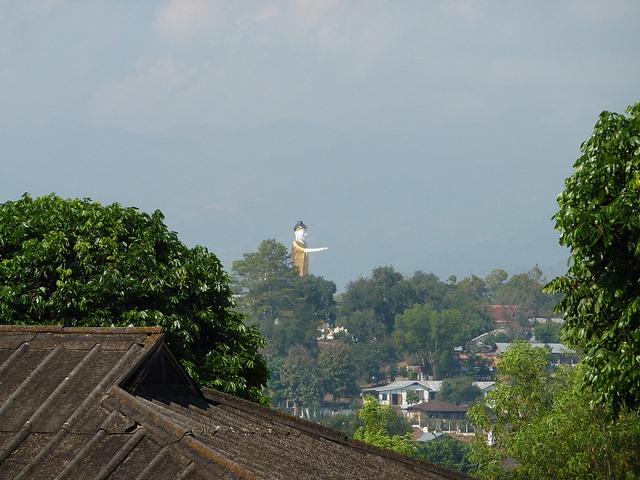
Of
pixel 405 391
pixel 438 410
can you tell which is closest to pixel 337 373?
pixel 405 391

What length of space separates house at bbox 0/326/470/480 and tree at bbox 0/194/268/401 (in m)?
13.5

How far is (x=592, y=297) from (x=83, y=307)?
11315 millimetres

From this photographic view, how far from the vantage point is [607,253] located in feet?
60.9

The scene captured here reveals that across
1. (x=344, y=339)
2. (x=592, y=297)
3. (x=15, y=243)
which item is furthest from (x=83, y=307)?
(x=344, y=339)

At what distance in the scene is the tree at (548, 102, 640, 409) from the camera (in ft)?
58.2

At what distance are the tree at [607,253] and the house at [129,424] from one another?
7571mm

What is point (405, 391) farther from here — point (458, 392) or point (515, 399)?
point (515, 399)

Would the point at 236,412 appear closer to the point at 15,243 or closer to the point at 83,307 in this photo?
the point at 83,307


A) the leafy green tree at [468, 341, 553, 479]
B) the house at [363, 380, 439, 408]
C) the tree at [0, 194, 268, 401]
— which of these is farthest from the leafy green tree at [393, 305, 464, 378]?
the tree at [0, 194, 268, 401]

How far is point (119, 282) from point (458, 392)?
14645 cm

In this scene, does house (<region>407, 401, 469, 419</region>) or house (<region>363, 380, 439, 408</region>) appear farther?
house (<region>363, 380, 439, 408</region>)

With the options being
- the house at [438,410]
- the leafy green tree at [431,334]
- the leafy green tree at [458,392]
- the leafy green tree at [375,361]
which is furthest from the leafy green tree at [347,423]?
the leafy green tree at [431,334]

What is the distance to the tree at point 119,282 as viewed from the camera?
24922 millimetres

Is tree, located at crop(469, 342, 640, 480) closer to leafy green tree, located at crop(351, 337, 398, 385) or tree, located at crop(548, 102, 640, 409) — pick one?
tree, located at crop(548, 102, 640, 409)
